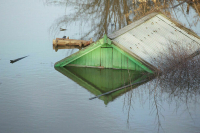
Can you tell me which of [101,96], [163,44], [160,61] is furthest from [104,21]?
[101,96]

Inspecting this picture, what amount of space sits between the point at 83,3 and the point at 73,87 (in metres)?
14.5

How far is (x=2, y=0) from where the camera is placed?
37250 mm

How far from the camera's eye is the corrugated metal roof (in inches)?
554

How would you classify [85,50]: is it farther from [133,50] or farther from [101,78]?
[133,50]

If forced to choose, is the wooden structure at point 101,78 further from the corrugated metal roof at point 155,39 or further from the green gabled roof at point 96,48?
the corrugated metal roof at point 155,39

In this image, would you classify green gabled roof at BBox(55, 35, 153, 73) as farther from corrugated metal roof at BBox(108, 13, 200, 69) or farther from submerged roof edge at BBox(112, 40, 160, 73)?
corrugated metal roof at BBox(108, 13, 200, 69)

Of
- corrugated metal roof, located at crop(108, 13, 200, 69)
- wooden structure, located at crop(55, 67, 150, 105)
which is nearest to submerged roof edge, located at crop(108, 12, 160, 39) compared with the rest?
corrugated metal roof, located at crop(108, 13, 200, 69)

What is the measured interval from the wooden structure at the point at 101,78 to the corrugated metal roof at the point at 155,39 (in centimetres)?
82

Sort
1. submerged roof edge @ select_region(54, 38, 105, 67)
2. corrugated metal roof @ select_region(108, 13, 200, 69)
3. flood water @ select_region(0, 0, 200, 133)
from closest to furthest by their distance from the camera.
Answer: flood water @ select_region(0, 0, 200, 133), submerged roof edge @ select_region(54, 38, 105, 67), corrugated metal roof @ select_region(108, 13, 200, 69)

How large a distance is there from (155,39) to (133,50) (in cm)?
164

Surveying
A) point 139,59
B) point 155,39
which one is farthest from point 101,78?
point 155,39

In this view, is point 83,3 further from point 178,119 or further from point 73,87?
point 178,119

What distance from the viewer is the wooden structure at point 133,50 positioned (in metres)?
13.8

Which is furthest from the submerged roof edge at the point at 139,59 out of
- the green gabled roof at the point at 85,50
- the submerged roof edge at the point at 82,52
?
the submerged roof edge at the point at 82,52
